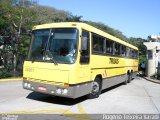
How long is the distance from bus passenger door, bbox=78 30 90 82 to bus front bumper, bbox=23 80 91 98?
0.31 m

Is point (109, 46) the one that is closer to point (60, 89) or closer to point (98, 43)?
point (98, 43)

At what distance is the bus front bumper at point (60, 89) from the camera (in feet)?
32.3

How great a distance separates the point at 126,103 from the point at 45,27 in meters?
4.45

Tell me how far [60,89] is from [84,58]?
1530 mm

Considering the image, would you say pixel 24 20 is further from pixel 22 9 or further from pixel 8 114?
pixel 8 114

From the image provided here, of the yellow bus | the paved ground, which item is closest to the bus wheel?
the yellow bus

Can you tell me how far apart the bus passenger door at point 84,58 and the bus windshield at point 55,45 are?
438mm

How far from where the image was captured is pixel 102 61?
12914mm

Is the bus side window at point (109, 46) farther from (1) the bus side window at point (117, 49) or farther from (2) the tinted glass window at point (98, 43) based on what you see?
(1) the bus side window at point (117, 49)

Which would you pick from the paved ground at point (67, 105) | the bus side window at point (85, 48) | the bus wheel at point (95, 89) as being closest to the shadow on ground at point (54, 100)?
the paved ground at point (67, 105)

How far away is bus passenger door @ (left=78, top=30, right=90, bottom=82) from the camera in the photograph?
10.4m

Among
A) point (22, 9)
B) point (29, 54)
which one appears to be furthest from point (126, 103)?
point (22, 9)

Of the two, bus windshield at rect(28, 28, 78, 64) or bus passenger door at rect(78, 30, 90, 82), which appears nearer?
bus windshield at rect(28, 28, 78, 64)

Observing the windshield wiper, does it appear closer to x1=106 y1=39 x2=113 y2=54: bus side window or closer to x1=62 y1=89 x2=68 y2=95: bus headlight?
x1=62 y1=89 x2=68 y2=95: bus headlight
